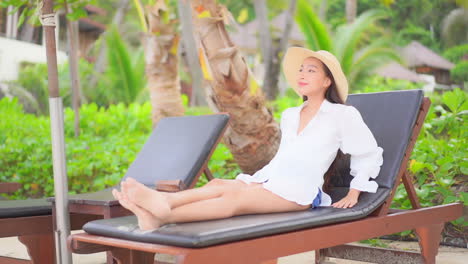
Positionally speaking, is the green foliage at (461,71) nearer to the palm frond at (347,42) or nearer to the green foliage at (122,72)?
the palm frond at (347,42)

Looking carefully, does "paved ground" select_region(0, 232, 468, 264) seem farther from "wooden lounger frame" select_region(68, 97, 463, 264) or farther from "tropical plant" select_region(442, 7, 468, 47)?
"tropical plant" select_region(442, 7, 468, 47)

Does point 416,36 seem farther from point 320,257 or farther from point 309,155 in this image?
point 309,155

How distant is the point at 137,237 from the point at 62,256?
2.12 feet

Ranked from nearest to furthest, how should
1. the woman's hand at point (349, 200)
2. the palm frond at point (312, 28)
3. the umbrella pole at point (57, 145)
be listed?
the umbrella pole at point (57, 145)
the woman's hand at point (349, 200)
the palm frond at point (312, 28)

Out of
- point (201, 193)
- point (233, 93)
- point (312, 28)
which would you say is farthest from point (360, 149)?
point (312, 28)

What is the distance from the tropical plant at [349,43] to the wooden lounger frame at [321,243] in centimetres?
775

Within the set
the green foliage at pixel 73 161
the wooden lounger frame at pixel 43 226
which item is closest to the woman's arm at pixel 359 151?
the wooden lounger frame at pixel 43 226

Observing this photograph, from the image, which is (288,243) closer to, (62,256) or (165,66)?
(62,256)

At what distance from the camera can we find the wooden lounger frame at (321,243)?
257 cm

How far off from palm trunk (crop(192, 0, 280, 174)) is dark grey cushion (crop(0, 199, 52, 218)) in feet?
6.80

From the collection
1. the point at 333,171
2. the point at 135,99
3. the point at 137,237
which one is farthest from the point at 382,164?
the point at 135,99

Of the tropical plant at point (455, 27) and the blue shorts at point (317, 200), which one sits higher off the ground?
the tropical plant at point (455, 27)

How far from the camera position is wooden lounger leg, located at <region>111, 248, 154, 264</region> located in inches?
115

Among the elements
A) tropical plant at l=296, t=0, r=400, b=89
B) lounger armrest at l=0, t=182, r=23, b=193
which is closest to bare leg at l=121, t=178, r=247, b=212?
lounger armrest at l=0, t=182, r=23, b=193
